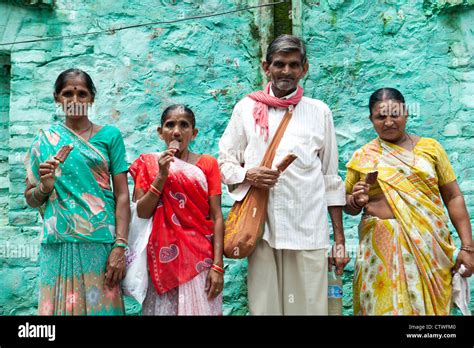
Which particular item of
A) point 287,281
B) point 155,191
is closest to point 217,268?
point 287,281

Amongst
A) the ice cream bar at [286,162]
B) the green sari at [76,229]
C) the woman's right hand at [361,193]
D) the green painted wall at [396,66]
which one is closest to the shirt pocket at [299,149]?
the ice cream bar at [286,162]

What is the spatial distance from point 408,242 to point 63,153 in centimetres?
191

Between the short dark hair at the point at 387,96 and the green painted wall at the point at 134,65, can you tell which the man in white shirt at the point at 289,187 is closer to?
the short dark hair at the point at 387,96

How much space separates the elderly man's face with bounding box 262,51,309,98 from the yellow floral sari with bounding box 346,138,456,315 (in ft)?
2.13

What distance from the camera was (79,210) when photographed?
11.4 feet

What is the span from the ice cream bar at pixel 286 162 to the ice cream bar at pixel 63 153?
109 centimetres

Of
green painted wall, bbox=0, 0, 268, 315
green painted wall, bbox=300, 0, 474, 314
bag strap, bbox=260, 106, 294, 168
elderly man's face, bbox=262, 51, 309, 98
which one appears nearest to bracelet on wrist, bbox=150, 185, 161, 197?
bag strap, bbox=260, 106, 294, 168

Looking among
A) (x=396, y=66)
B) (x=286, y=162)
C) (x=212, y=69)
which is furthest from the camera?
(x=212, y=69)

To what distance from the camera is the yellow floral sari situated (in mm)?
3600

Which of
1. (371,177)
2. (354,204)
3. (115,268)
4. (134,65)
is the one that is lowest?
(115,268)

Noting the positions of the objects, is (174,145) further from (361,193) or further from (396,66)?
(396,66)

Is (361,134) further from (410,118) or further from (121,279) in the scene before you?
A: (121,279)

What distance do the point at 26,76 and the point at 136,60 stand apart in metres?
0.86

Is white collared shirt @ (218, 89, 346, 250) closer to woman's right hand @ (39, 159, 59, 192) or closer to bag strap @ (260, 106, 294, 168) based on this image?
bag strap @ (260, 106, 294, 168)
